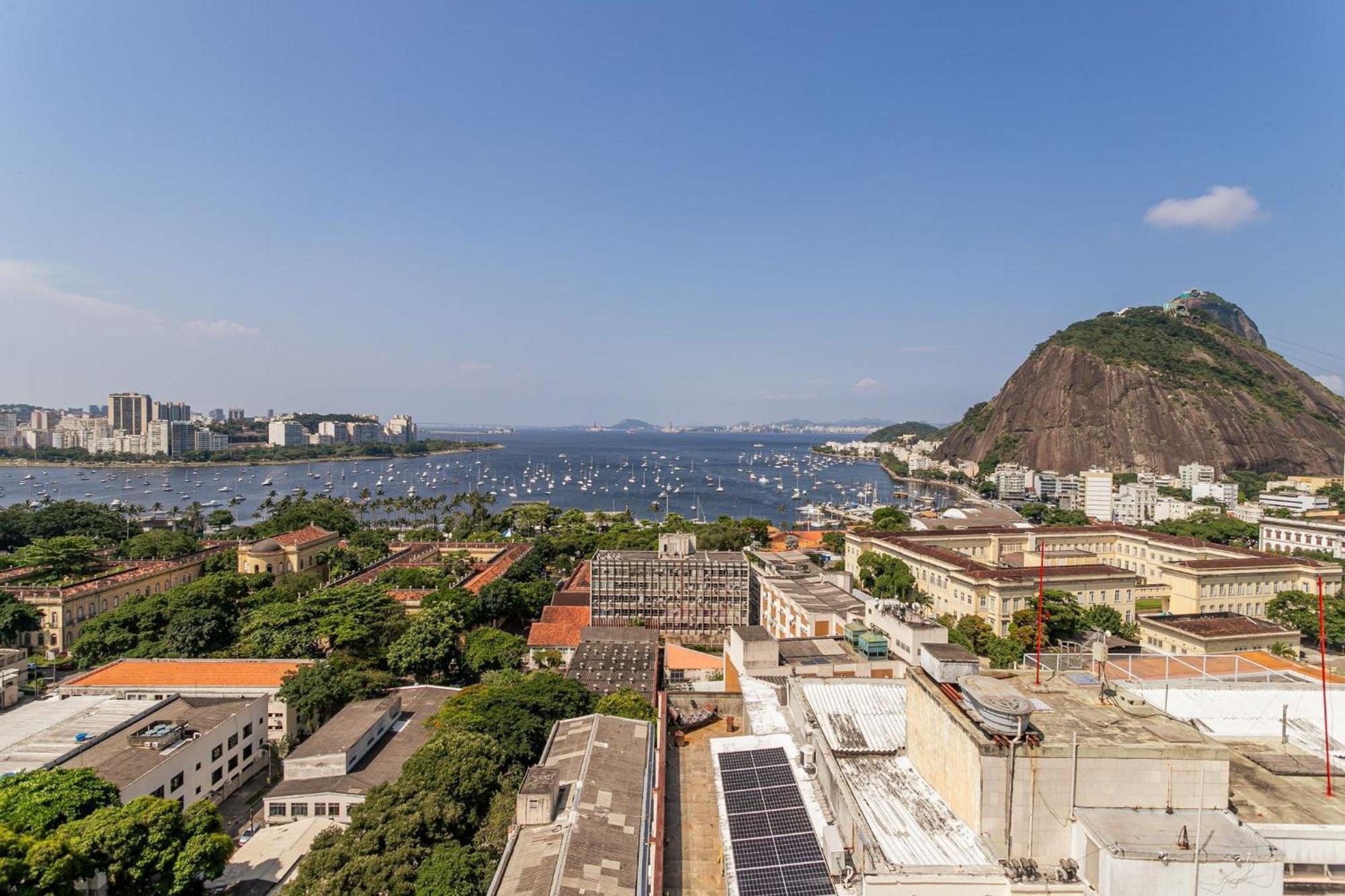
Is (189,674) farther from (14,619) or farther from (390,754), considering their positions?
(14,619)

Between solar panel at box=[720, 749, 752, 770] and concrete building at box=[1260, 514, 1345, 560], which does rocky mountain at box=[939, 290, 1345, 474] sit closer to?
concrete building at box=[1260, 514, 1345, 560]

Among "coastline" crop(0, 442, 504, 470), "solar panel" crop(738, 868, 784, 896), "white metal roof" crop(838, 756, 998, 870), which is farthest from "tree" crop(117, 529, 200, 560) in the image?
"coastline" crop(0, 442, 504, 470)

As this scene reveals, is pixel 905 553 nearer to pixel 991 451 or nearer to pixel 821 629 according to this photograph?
pixel 821 629

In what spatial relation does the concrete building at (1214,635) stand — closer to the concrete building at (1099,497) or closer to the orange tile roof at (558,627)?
the orange tile roof at (558,627)

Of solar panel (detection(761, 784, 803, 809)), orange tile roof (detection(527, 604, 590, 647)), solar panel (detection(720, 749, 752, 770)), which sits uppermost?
solar panel (detection(761, 784, 803, 809))

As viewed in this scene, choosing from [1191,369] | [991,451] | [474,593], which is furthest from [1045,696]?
[1191,369]

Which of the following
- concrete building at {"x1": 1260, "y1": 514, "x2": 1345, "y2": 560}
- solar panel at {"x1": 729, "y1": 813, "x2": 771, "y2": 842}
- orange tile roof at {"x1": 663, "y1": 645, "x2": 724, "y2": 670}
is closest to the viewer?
solar panel at {"x1": 729, "y1": 813, "x2": 771, "y2": 842}
